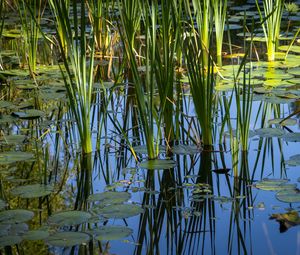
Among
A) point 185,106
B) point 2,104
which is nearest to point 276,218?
point 185,106

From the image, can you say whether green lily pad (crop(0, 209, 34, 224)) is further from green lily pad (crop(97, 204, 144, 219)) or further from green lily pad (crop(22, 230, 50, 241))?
green lily pad (crop(97, 204, 144, 219))

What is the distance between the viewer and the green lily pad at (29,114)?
3.96m

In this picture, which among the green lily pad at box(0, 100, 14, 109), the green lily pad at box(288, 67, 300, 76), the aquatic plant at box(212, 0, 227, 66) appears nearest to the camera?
the green lily pad at box(0, 100, 14, 109)

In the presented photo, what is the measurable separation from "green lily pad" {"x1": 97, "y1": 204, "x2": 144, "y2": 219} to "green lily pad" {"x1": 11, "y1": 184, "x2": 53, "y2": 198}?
32 centimetres

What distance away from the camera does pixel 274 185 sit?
112 inches

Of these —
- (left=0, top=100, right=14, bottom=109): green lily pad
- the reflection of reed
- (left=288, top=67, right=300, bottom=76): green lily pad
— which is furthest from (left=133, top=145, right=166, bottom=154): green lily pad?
(left=288, top=67, right=300, bottom=76): green lily pad

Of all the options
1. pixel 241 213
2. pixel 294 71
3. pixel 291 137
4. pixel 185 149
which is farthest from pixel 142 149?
pixel 294 71

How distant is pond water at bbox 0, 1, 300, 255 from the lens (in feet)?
8.05

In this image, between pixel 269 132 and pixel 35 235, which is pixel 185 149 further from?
pixel 35 235

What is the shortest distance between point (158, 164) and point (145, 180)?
0.42 feet

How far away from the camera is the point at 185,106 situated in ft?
13.7

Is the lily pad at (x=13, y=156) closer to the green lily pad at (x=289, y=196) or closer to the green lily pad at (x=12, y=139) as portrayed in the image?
the green lily pad at (x=12, y=139)

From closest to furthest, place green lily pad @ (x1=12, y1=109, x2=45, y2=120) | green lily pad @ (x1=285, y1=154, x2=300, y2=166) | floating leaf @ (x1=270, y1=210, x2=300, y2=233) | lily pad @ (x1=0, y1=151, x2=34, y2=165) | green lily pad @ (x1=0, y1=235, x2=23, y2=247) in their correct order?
1. green lily pad @ (x1=0, y1=235, x2=23, y2=247)
2. floating leaf @ (x1=270, y1=210, x2=300, y2=233)
3. green lily pad @ (x1=285, y1=154, x2=300, y2=166)
4. lily pad @ (x1=0, y1=151, x2=34, y2=165)
5. green lily pad @ (x1=12, y1=109, x2=45, y2=120)

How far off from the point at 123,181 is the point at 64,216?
479mm
